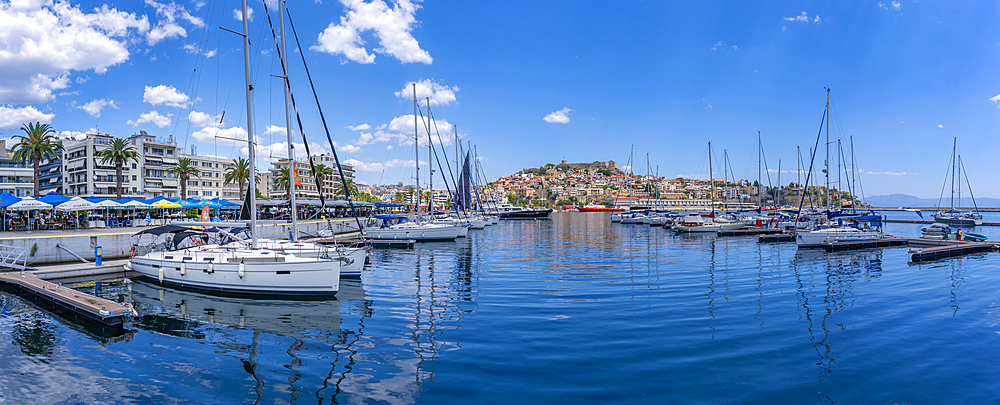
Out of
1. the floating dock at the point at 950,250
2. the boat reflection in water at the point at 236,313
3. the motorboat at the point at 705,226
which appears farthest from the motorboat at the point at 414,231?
the floating dock at the point at 950,250

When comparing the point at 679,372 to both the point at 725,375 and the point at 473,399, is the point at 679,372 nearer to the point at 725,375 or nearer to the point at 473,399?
the point at 725,375

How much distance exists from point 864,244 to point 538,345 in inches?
1146

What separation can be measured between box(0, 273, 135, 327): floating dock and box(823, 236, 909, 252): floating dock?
3266 centimetres

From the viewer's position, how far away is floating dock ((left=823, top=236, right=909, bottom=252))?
1091 inches

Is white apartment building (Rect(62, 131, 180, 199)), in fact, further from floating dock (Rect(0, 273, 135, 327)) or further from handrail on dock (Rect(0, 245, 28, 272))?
floating dock (Rect(0, 273, 135, 327))

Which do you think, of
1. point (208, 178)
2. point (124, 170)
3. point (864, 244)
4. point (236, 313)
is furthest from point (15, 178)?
point (864, 244)

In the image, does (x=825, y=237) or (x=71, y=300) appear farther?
(x=825, y=237)

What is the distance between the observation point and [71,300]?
12.1 m

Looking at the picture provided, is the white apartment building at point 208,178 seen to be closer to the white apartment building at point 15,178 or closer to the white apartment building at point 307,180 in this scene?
the white apartment building at point 307,180

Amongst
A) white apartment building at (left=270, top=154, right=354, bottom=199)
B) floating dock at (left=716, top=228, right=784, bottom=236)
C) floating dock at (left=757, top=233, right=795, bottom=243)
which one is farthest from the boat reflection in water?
white apartment building at (left=270, top=154, right=354, bottom=199)

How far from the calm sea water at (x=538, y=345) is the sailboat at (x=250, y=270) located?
0.60 meters

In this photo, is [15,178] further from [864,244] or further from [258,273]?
[864,244]

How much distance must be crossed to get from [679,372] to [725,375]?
0.70 metres

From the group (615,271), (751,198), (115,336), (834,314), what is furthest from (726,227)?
(751,198)
